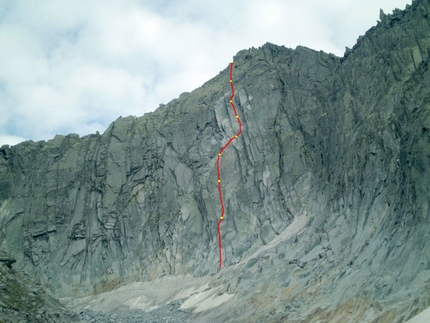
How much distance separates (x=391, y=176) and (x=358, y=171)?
485 cm

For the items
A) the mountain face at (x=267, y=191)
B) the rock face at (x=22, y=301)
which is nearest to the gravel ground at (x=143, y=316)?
the mountain face at (x=267, y=191)

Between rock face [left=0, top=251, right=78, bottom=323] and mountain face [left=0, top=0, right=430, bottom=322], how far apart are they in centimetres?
1121

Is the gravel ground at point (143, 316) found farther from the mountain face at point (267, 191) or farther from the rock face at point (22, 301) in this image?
the rock face at point (22, 301)

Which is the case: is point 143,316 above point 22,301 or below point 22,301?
below

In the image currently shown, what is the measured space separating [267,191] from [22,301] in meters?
27.5

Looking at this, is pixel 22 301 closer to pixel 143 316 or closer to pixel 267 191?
pixel 143 316

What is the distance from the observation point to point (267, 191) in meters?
47.8

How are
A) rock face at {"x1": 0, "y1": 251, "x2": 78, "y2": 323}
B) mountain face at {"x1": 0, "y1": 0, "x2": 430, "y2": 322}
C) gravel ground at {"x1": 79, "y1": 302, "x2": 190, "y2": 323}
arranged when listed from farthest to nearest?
gravel ground at {"x1": 79, "y1": 302, "x2": 190, "y2": 323}, mountain face at {"x1": 0, "y1": 0, "x2": 430, "y2": 322}, rock face at {"x1": 0, "y1": 251, "x2": 78, "y2": 323}

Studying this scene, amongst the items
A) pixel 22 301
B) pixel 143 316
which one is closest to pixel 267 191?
pixel 143 316

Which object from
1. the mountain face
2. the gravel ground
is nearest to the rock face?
the gravel ground

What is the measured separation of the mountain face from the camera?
2861cm

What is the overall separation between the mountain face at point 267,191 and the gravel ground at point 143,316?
2.19 meters

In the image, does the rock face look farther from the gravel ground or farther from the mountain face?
the mountain face

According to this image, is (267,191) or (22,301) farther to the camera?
(267,191)
